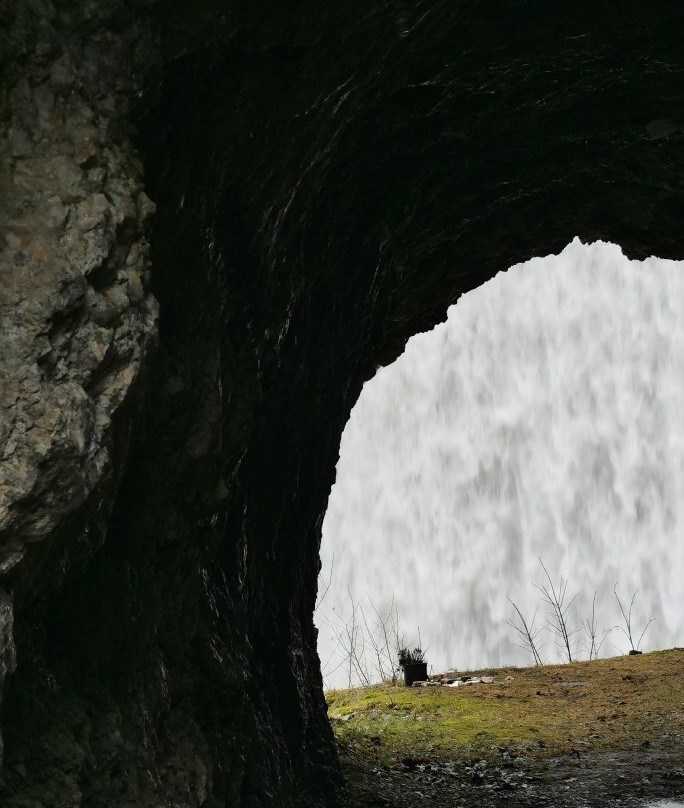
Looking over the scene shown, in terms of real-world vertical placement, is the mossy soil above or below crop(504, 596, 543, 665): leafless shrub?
below

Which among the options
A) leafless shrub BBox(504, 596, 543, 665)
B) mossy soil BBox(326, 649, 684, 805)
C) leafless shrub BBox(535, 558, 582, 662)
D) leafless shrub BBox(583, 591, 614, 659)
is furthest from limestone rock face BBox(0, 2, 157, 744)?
leafless shrub BBox(583, 591, 614, 659)

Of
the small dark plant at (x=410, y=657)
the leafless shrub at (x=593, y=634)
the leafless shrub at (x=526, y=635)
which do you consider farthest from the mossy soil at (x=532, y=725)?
the leafless shrub at (x=593, y=634)

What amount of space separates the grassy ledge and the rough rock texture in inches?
95.7

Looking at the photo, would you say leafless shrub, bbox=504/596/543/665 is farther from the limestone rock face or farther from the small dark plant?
the limestone rock face

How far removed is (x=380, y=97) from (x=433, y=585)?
108 feet

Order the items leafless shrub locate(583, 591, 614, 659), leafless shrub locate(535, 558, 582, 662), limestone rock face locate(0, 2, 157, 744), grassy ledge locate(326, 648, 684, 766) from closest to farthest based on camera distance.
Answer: limestone rock face locate(0, 2, 157, 744) → grassy ledge locate(326, 648, 684, 766) → leafless shrub locate(583, 591, 614, 659) → leafless shrub locate(535, 558, 582, 662)

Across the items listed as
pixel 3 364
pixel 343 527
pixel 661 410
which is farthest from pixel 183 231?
pixel 343 527

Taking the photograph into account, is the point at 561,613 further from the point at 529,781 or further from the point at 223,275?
the point at 223,275

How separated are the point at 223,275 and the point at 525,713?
358 inches

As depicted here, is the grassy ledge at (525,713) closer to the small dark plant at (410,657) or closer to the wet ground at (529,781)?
the wet ground at (529,781)

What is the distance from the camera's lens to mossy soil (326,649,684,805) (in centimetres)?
912

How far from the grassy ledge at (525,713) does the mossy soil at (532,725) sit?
0.04 feet

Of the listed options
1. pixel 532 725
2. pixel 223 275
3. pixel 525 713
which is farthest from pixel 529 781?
pixel 223 275

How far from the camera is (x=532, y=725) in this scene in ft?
37.1
